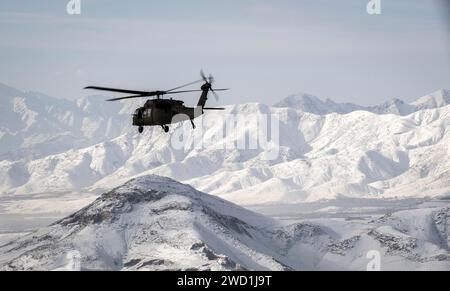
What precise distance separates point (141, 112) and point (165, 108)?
6040mm
